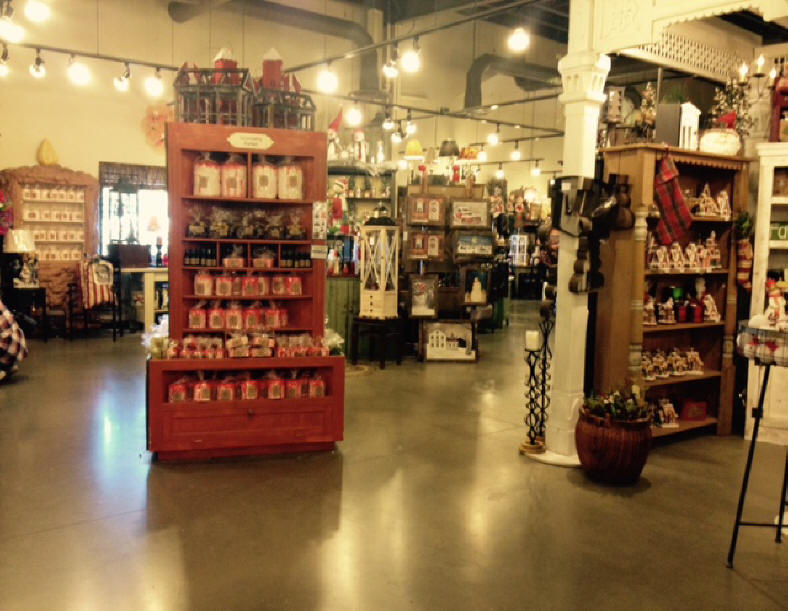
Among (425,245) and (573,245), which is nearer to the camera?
(573,245)

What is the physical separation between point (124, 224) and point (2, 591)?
913 cm

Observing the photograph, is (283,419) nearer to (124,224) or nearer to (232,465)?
(232,465)

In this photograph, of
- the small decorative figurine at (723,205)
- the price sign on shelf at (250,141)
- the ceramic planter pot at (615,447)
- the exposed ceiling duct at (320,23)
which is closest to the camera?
the ceramic planter pot at (615,447)

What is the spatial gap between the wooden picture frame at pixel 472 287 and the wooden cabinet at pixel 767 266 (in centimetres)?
401

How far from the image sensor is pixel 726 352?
5.84 meters

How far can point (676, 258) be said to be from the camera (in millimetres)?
5547

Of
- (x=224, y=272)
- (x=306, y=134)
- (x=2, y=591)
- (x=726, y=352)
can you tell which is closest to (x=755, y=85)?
(x=726, y=352)

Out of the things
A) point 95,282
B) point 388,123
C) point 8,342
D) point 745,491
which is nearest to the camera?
point 745,491

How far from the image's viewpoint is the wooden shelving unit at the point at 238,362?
15.5ft

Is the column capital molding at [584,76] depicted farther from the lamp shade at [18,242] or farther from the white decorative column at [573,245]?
the lamp shade at [18,242]

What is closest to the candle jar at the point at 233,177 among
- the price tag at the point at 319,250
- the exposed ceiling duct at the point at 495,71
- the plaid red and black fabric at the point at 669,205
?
the price tag at the point at 319,250

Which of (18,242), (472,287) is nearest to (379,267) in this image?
(472,287)

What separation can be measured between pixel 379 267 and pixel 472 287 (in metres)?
1.69

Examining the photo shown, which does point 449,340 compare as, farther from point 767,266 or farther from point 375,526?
point 375,526
